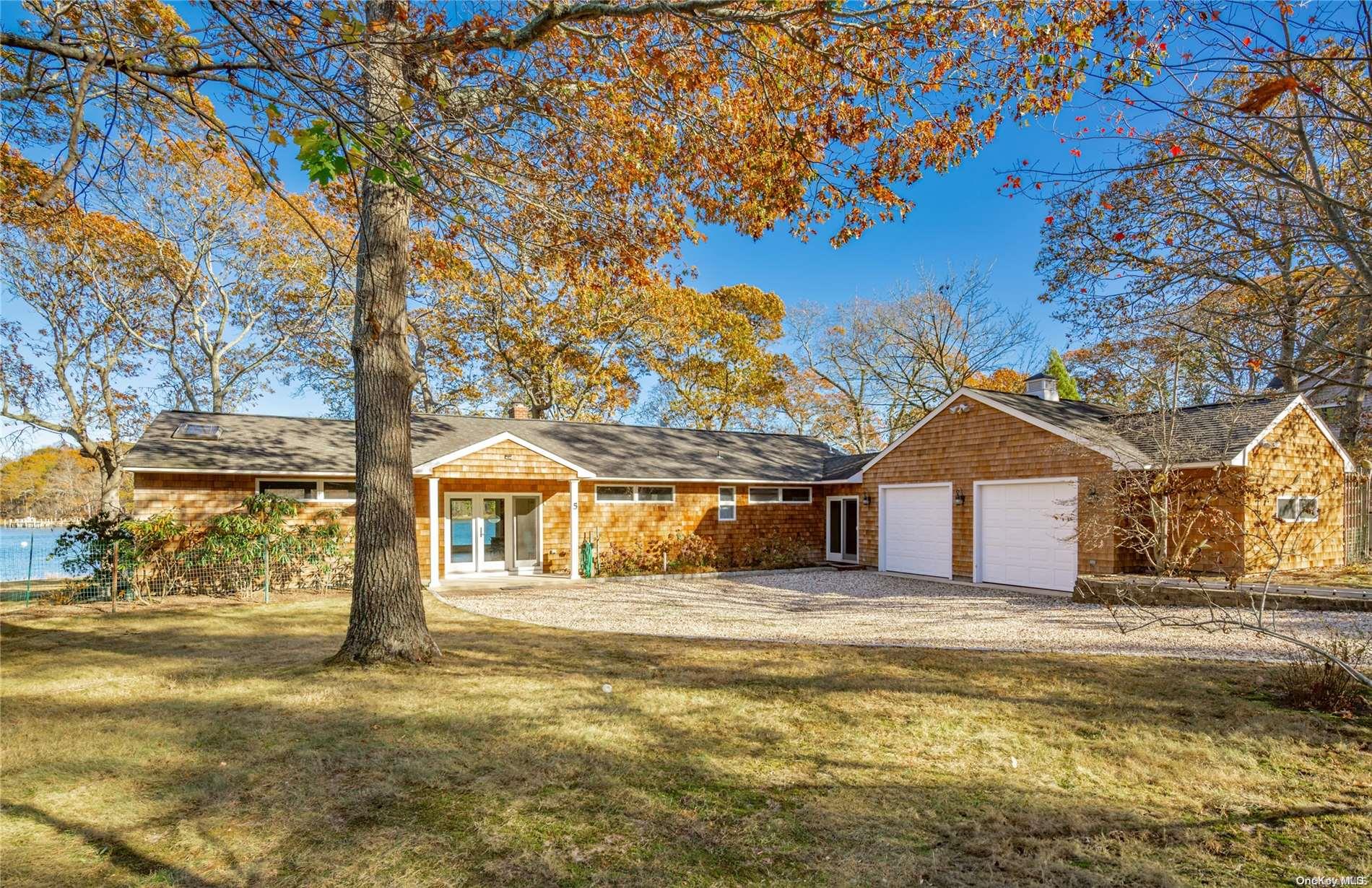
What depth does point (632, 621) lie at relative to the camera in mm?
10766

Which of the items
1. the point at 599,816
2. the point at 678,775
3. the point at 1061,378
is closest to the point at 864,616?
the point at 678,775

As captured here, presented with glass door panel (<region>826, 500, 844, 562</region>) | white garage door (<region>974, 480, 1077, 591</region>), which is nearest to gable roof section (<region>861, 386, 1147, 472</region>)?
white garage door (<region>974, 480, 1077, 591</region>)

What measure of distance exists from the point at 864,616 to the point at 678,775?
7.33 meters

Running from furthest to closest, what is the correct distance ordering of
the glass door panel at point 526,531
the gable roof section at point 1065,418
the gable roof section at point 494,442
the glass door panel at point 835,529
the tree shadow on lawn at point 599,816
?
the glass door panel at point 835,529
the glass door panel at point 526,531
the gable roof section at point 494,442
the gable roof section at point 1065,418
the tree shadow on lawn at point 599,816

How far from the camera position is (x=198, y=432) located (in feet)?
51.4

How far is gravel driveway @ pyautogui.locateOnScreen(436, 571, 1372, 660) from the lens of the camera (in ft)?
28.0

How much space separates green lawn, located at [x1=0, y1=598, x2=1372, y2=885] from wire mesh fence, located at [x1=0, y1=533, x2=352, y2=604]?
677 centimetres

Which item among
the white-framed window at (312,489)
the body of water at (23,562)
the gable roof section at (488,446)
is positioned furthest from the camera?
the white-framed window at (312,489)

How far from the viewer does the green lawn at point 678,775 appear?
336cm

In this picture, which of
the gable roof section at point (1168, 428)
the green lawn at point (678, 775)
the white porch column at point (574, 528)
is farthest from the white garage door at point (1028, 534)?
the white porch column at point (574, 528)

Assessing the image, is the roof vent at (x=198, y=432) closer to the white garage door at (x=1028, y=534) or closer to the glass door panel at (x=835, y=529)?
the glass door panel at (x=835, y=529)

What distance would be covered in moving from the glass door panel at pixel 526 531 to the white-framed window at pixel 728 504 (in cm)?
515

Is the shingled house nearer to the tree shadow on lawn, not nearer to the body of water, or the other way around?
the body of water

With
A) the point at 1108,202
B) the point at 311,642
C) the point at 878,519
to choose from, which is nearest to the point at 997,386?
the point at 878,519
